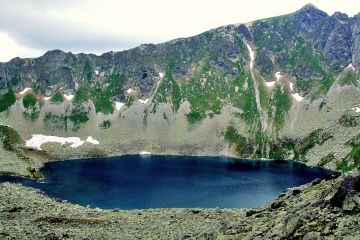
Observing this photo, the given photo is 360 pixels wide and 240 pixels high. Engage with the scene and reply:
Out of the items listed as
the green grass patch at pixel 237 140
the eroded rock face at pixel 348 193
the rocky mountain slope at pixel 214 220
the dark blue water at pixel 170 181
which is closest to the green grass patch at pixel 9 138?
the dark blue water at pixel 170 181

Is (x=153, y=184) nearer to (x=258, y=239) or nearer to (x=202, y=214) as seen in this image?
(x=202, y=214)

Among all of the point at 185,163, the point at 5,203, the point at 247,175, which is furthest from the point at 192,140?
the point at 5,203

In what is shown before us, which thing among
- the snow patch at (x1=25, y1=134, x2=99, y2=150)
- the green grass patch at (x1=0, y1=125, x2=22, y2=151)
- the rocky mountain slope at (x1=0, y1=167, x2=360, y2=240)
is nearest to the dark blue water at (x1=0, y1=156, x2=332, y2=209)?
the green grass patch at (x1=0, y1=125, x2=22, y2=151)

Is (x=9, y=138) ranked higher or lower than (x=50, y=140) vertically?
higher

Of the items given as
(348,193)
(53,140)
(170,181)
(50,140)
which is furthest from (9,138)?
(348,193)

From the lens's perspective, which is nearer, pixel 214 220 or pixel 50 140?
pixel 214 220

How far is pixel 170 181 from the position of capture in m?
129

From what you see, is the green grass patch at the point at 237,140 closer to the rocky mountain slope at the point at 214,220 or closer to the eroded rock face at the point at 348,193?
the rocky mountain slope at the point at 214,220

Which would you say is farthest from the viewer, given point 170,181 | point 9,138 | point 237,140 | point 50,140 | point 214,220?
point 50,140

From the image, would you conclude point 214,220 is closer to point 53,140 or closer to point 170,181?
point 170,181

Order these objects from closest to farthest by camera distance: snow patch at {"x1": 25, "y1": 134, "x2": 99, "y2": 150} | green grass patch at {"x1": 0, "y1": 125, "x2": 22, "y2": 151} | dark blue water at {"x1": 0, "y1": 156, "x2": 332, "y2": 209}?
dark blue water at {"x1": 0, "y1": 156, "x2": 332, "y2": 209}, green grass patch at {"x1": 0, "y1": 125, "x2": 22, "y2": 151}, snow patch at {"x1": 25, "y1": 134, "x2": 99, "y2": 150}

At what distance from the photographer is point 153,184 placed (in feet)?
406

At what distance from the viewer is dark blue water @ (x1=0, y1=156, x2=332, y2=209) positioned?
104 meters

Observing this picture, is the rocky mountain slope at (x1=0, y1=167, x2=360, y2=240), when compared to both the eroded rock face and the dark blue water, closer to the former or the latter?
the eroded rock face
